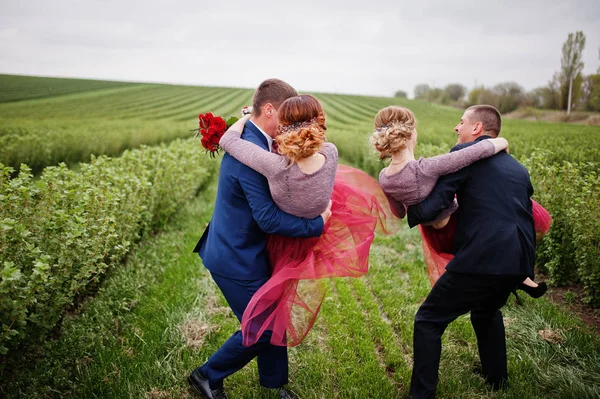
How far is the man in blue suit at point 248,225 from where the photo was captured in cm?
248

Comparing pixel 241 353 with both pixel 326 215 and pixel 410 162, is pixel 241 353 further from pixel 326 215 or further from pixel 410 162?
pixel 410 162

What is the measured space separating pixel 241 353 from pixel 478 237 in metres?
1.93

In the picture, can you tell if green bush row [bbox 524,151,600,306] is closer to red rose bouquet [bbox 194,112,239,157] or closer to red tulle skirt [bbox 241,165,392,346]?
red tulle skirt [bbox 241,165,392,346]

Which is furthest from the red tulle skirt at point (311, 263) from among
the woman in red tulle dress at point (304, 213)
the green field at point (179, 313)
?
the green field at point (179, 313)

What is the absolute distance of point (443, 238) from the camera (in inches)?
119

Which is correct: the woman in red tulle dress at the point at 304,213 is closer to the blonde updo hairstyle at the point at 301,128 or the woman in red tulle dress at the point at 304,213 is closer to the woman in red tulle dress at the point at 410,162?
the blonde updo hairstyle at the point at 301,128

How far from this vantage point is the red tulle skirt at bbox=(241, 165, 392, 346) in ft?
8.71

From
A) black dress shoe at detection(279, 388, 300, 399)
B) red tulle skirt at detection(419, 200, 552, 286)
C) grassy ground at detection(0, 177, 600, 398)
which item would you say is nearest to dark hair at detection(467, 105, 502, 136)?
red tulle skirt at detection(419, 200, 552, 286)

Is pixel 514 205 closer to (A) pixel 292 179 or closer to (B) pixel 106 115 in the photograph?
(A) pixel 292 179

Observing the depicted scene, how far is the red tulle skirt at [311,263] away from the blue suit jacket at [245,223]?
174 mm

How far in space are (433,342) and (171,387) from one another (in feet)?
7.54

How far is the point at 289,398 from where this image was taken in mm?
3150

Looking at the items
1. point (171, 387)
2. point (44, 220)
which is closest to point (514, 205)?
point (171, 387)

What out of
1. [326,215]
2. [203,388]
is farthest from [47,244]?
[326,215]
